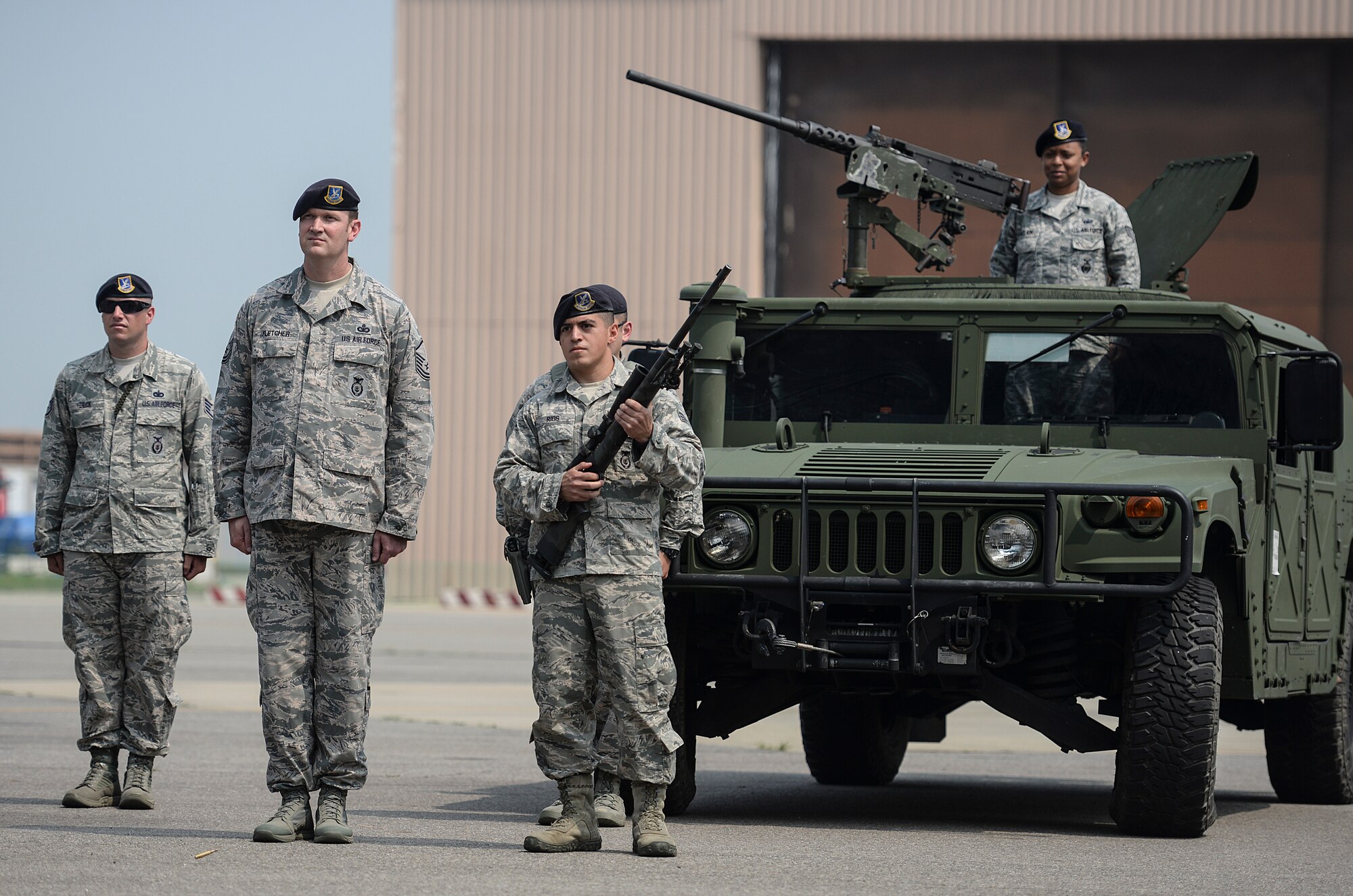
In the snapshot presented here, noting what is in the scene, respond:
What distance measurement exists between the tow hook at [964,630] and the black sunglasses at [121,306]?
3355 millimetres

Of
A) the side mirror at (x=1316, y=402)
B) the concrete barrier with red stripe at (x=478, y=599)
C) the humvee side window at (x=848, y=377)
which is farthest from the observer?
the concrete barrier with red stripe at (x=478, y=599)

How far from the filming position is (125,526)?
779 cm

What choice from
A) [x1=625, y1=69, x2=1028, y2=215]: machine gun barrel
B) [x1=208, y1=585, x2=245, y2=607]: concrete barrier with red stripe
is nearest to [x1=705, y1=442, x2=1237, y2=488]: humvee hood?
[x1=625, y1=69, x2=1028, y2=215]: machine gun barrel

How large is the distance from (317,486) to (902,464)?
225 centimetres

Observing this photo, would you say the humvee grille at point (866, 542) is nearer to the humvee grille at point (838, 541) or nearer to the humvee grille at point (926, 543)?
the humvee grille at point (838, 541)

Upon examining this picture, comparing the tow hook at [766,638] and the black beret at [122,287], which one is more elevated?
the black beret at [122,287]

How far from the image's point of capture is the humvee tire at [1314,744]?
9.35m

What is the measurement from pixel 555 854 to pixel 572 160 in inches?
856

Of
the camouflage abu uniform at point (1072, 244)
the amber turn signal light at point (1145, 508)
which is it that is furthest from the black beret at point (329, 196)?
the camouflage abu uniform at point (1072, 244)

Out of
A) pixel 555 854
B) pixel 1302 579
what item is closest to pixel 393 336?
pixel 555 854

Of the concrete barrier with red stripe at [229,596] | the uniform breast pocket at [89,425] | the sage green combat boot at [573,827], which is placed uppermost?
the uniform breast pocket at [89,425]

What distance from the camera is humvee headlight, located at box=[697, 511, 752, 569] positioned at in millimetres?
7461

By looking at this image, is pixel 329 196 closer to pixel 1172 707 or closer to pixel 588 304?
pixel 588 304

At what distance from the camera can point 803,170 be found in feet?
88.9
